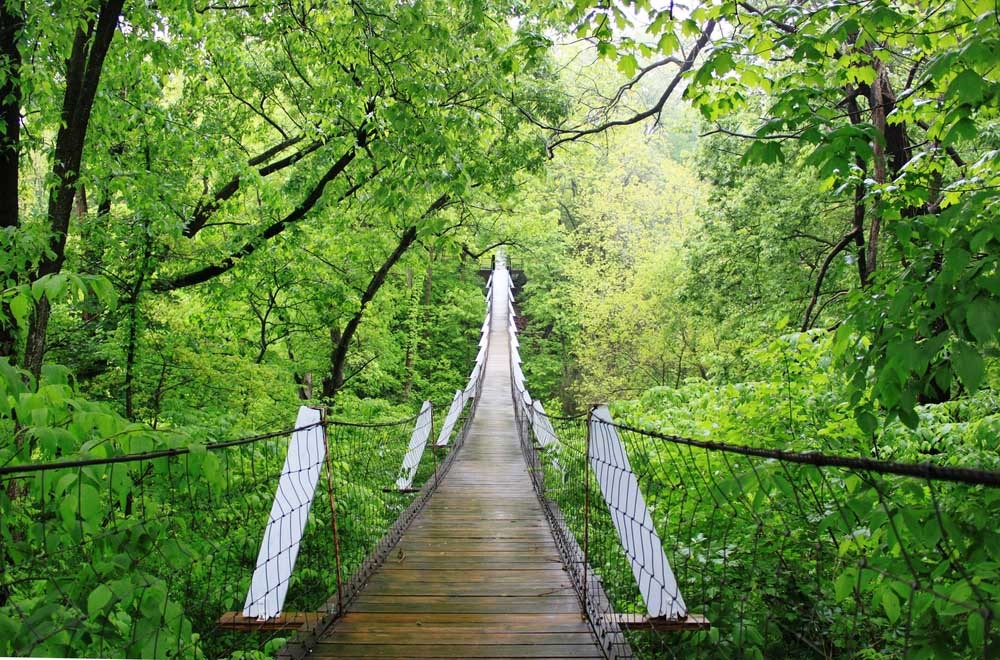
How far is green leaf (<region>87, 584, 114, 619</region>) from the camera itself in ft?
3.92

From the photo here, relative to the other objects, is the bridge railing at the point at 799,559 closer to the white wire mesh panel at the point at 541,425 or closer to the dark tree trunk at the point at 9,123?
the white wire mesh panel at the point at 541,425

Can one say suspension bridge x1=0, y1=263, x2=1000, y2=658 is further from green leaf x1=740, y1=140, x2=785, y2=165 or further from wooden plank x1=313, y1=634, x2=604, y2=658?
green leaf x1=740, y1=140, x2=785, y2=165

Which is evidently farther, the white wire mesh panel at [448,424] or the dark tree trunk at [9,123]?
the white wire mesh panel at [448,424]


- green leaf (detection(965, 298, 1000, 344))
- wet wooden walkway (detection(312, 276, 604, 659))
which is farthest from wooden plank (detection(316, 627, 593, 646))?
green leaf (detection(965, 298, 1000, 344))

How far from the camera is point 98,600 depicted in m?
1.22

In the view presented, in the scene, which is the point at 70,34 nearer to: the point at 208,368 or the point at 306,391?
the point at 208,368

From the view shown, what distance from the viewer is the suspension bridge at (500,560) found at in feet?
4.33

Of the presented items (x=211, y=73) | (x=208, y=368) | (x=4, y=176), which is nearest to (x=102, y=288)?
(x=4, y=176)

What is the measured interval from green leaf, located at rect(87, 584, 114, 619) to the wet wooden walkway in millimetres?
1384

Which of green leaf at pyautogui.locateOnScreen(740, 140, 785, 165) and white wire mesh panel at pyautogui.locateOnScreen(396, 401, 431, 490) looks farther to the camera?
white wire mesh panel at pyautogui.locateOnScreen(396, 401, 431, 490)

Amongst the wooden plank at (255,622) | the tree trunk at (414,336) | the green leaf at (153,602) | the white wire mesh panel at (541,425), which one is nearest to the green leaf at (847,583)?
the green leaf at (153,602)

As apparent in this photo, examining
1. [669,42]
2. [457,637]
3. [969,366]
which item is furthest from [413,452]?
[969,366]

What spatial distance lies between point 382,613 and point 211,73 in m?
5.36

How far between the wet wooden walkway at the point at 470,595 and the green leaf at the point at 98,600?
4.54 ft
